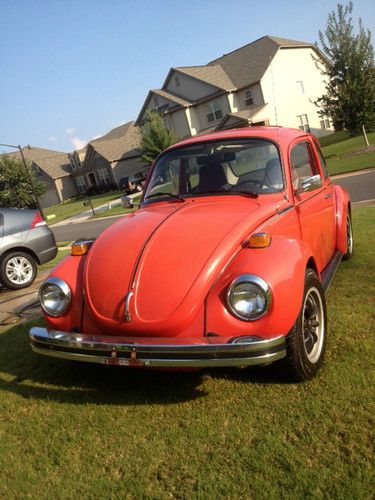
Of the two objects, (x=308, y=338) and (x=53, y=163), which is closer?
(x=308, y=338)

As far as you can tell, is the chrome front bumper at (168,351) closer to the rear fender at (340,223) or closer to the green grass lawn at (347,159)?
the rear fender at (340,223)

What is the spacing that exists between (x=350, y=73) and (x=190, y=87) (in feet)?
65.5

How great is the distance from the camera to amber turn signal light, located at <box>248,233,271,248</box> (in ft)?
10.5

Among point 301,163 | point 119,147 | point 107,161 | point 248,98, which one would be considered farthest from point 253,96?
point 301,163

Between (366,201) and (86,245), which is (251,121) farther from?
(86,245)

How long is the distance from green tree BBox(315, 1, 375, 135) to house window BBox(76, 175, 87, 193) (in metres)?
37.2

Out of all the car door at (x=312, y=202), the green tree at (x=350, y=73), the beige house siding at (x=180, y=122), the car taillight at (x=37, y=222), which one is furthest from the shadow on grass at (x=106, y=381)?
the beige house siding at (x=180, y=122)

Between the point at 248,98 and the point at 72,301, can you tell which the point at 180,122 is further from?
the point at 72,301

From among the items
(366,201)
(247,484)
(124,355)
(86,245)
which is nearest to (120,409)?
(124,355)

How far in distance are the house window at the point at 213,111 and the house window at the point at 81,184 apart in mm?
21168

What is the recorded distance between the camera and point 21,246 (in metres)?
8.05

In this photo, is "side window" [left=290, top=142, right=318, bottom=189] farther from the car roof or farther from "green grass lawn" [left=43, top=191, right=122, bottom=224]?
"green grass lawn" [left=43, top=191, right=122, bottom=224]

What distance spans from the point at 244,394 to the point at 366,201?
9.64 meters

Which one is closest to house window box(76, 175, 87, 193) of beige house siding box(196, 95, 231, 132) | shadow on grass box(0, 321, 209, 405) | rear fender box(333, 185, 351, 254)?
beige house siding box(196, 95, 231, 132)
